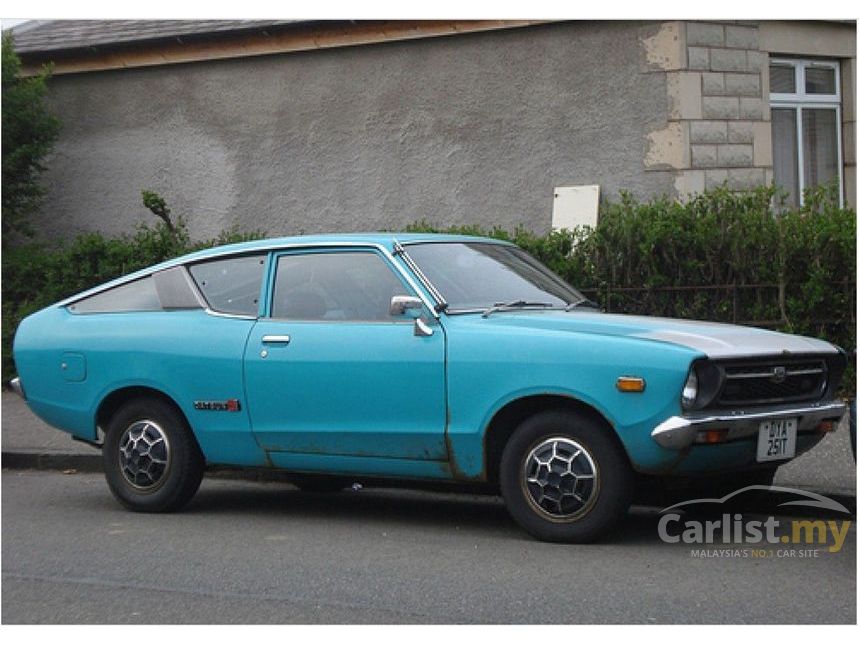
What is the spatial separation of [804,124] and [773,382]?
9393mm

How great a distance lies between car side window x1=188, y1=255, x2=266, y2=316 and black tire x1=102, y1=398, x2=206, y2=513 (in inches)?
28.1

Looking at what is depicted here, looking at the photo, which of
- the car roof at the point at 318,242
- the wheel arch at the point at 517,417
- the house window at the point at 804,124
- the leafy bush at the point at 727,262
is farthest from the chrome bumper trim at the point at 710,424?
the house window at the point at 804,124

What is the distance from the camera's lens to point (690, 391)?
7062 mm

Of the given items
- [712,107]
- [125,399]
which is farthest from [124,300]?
[712,107]

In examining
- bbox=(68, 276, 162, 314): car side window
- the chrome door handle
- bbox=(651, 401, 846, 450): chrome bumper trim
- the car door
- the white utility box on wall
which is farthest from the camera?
the white utility box on wall

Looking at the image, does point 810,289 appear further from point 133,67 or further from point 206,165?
point 133,67

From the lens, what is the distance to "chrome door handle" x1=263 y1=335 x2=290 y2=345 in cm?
827

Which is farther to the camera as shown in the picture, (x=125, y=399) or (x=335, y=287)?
(x=125, y=399)

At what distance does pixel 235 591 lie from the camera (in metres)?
6.53

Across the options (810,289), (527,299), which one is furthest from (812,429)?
(810,289)

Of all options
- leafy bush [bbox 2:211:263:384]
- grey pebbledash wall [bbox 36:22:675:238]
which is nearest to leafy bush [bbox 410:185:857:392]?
grey pebbledash wall [bbox 36:22:675:238]

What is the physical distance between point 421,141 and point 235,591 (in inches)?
390

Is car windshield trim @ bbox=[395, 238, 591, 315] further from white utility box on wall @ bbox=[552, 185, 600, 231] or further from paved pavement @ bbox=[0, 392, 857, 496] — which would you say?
white utility box on wall @ bbox=[552, 185, 600, 231]

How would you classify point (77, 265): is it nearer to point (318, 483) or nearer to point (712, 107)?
point (318, 483)
